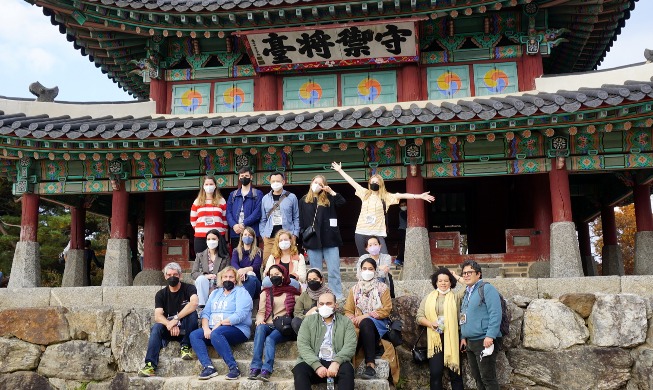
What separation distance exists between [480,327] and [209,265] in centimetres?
395

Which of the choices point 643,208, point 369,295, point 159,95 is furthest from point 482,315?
point 159,95

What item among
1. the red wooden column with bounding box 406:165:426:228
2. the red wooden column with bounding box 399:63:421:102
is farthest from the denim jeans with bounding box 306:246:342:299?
the red wooden column with bounding box 399:63:421:102

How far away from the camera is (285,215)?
9.55 meters

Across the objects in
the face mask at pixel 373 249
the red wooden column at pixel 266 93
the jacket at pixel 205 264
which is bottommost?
the jacket at pixel 205 264

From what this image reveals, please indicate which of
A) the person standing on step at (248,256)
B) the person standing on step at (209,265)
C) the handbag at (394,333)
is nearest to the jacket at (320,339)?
the handbag at (394,333)

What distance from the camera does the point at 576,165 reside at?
12.1 meters

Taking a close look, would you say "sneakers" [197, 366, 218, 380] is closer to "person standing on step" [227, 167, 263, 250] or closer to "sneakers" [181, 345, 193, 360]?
"sneakers" [181, 345, 193, 360]

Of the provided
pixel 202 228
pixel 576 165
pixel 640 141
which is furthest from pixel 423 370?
pixel 640 141

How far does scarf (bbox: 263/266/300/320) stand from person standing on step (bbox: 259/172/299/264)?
126 centimetres

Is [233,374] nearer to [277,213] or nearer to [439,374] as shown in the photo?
[439,374]

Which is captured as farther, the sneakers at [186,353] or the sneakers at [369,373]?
the sneakers at [186,353]

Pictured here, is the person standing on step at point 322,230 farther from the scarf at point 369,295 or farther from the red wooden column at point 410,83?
the red wooden column at point 410,83

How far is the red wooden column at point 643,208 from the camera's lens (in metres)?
13.2

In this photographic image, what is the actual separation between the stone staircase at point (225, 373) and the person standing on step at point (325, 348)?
1.07 ft
